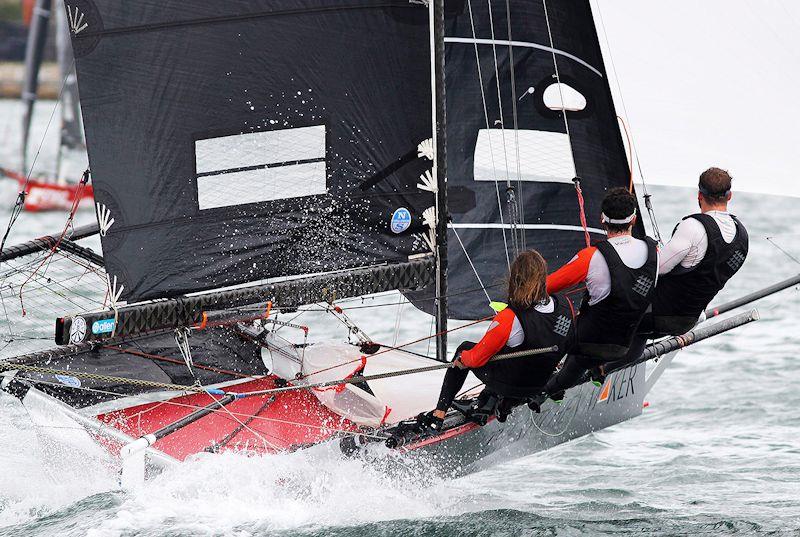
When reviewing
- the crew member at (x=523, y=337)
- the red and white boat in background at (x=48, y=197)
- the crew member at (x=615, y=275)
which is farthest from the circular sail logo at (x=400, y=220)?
the red and white boat in background at (x=48, y=197)

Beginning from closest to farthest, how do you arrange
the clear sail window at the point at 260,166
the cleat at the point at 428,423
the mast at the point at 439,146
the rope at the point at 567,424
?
the cleat at the point at 428,423
the clear sail window at the point at 260,166
the mast at the point at 439,146
the rope at the point at 567,424

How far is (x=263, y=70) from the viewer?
612cm

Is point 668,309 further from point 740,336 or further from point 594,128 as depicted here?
point 740,336

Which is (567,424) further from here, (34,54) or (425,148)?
(34,54)

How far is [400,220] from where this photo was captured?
6.41 m

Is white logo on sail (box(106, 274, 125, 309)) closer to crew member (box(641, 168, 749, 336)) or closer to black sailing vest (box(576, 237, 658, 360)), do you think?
black sailing vest (box(576, 237, 658, 360))

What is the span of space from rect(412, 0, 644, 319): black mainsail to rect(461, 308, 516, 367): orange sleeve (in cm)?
167

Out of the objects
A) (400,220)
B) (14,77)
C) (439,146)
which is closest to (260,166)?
(400,220)

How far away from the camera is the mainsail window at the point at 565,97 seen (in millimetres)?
7391

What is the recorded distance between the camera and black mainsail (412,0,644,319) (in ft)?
24.1

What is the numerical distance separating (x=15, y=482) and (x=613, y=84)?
3836mm

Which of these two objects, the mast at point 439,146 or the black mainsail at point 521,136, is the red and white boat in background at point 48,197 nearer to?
the black mainsail at point 521,136

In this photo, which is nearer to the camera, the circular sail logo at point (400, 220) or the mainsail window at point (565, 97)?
the circular sail logo at point (400, 220)

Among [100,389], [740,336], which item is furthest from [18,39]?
[100,389]
